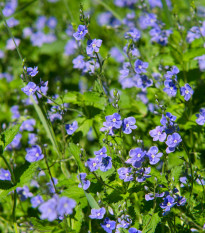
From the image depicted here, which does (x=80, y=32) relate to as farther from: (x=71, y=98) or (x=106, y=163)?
(x=106, y=163)

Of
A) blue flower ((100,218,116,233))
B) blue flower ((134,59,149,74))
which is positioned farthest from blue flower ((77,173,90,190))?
blue flower ((134,59,149,74))

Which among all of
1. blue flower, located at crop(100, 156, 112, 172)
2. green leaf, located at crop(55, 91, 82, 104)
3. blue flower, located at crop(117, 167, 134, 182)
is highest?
green leaf, located at crop(55, 91, 82, 104)

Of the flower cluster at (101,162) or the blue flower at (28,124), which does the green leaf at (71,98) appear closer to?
the blue flower at (28,124)

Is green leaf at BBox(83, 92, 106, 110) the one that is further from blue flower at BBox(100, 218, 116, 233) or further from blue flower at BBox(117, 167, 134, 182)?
blue flower at BBox(100, 218, 116, 233)

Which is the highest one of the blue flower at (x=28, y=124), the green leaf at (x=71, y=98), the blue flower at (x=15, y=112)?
the green leaf at (x=71, y=98)

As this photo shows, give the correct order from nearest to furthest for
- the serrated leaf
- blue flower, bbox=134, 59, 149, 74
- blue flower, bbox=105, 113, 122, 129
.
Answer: blue flower, bbox=105, 113, 122, 129, the serrated leaf, blue flower, bbox=134, 59, 149, 74

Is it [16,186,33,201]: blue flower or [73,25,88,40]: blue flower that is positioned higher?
[73,25,88,40]: blue flower

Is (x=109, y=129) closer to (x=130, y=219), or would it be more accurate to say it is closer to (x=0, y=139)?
(x=130, y=219)

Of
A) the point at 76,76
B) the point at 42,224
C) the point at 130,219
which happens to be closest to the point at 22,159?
the point at 42,224

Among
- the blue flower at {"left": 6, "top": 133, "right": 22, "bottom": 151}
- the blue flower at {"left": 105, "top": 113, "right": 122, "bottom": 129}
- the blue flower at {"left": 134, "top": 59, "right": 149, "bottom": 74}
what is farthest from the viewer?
the blue flower at {"left": 6, "top": 133, "right": 22, "bottom": 151}

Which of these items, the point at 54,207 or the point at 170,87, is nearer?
the point at 54,207

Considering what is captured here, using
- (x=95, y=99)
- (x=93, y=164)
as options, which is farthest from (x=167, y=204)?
(x=95, y=99)

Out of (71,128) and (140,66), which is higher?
(140,66)

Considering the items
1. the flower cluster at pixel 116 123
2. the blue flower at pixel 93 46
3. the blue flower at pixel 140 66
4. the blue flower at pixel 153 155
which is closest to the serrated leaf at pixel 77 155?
the flower cluster at pixel 116 123
